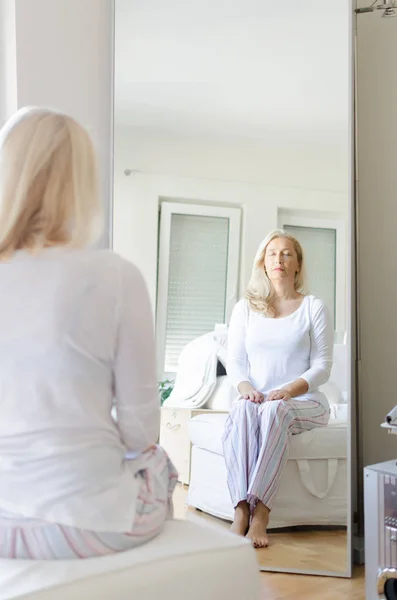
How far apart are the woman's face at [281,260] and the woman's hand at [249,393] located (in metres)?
0.39

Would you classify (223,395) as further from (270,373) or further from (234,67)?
(234,67)

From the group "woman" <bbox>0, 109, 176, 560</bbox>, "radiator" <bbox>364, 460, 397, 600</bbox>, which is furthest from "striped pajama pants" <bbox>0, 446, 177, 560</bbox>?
"radiator" <bbox>364, 460, 397, 600</bbox>

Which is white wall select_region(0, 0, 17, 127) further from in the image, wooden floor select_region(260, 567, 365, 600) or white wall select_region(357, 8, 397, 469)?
wooden floor select_region(260, 567, 365, 600)

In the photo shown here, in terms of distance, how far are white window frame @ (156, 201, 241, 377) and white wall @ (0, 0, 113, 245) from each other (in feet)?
0.73

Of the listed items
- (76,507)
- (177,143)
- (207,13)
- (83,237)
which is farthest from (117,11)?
(76,507)

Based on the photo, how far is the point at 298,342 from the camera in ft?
8.04

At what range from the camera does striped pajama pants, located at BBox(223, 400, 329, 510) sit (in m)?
2.37

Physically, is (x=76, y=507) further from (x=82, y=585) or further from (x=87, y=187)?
(x=87, y=187)

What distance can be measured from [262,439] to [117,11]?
171cm

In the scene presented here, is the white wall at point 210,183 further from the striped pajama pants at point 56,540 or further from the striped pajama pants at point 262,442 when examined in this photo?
the striped pajama pants at point 56,540

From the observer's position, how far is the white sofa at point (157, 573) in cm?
109

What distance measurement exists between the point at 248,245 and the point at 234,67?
68cm

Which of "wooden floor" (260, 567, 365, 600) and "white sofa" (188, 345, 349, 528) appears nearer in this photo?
"wooden floor" (260, 567, 365, 600)

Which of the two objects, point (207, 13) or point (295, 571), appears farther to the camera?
point (207, 13)
